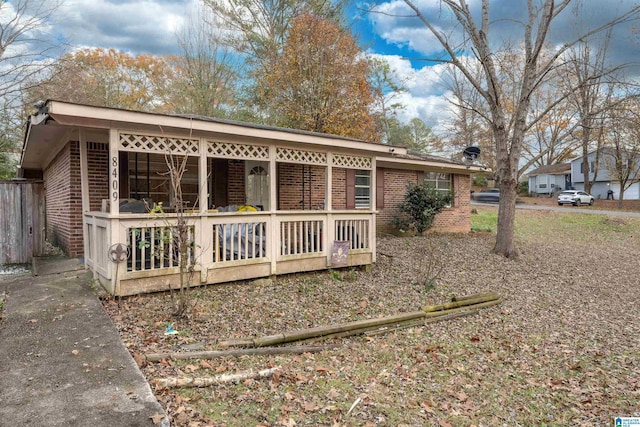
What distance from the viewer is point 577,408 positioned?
3670 mm

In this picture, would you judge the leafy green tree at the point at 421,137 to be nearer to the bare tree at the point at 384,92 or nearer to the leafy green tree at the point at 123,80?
the bare tree at the point at 384,92

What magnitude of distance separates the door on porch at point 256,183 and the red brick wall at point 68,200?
358 cm

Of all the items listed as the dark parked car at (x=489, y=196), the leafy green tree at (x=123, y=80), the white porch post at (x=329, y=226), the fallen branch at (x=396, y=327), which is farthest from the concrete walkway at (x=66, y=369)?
the dark parked car at (x=489, y=196)

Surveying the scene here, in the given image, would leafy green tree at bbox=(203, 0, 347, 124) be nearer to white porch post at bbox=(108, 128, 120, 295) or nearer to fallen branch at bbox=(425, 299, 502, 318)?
white porch post at bbox=(108, 128, 120, 295)

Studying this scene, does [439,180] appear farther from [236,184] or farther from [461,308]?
[461,308]

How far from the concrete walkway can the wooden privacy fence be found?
2.78 meters

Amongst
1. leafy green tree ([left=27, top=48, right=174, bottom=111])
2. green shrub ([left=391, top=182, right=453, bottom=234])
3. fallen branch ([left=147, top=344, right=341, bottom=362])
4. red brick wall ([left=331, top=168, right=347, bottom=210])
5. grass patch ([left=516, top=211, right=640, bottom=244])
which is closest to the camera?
fallen branch ([left=147, top=344, right=341, bottom=362])

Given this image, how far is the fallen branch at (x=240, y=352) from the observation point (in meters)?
3.56

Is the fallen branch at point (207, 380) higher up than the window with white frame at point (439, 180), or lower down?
lower down

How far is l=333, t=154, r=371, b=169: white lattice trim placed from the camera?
24.8ft

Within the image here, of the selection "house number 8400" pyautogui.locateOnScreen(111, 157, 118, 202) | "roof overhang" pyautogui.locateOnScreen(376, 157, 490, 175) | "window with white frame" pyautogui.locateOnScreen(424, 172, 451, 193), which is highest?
"roof overhang" pyautogui.locateOnScreen(376, 157, 490, 175)

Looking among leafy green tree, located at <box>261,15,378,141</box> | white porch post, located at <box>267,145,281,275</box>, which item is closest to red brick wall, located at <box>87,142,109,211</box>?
white porch post, located at <box>267,145,281,275</box>

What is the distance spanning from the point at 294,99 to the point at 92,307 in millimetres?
14849

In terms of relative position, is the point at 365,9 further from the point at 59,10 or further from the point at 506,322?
the point at 59,10
